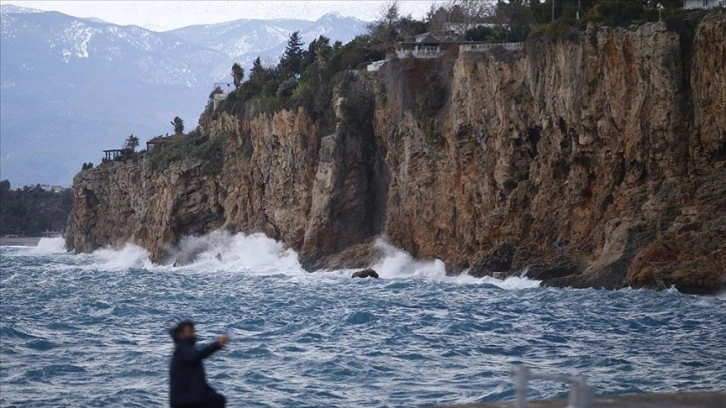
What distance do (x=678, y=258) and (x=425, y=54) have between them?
28291 millimetres

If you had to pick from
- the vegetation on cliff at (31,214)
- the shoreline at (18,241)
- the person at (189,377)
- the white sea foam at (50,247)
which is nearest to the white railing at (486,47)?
the person at (189,377)

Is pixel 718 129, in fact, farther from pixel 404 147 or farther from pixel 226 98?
pixel 226 98

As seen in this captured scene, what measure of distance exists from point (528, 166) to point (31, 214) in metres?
131

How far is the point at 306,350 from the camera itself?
103 ft

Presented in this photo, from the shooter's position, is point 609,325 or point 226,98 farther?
point 226,98

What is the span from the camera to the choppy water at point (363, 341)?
25.5 meters

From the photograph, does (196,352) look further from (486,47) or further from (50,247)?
(50,247)

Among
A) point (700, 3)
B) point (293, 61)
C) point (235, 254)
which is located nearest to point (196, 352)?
point (700, 3)

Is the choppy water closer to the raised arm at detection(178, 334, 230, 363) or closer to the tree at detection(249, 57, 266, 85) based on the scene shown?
the raised arm at detection(178, 334, 230, 363)

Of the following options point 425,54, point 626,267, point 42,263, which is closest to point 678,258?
point 626,267

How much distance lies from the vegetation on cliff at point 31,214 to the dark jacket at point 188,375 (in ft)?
527

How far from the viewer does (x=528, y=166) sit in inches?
2194

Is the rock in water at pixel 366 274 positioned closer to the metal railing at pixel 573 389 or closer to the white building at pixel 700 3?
the white building at pixel 700 3

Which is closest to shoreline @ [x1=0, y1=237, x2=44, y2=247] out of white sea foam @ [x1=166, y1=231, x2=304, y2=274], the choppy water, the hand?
white sea foam @ [x1=166, y1=231, x2=304, y2=274]
